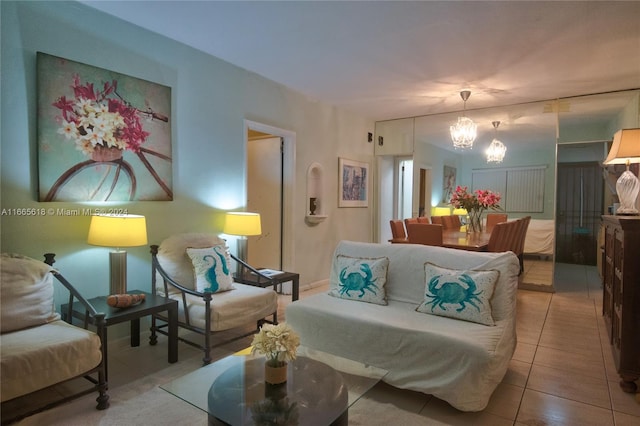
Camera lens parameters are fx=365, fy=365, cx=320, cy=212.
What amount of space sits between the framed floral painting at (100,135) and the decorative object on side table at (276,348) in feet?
6.47

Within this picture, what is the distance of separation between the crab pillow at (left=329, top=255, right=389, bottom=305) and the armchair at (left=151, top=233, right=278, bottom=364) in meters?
0.67

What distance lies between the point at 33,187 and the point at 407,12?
2943 mm

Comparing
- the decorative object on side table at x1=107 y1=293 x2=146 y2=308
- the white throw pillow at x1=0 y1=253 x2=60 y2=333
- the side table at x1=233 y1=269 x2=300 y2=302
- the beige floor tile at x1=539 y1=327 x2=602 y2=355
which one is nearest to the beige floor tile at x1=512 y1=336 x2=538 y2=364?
the beige floor tile at x1=539 y1=327 x2=602 y2=355

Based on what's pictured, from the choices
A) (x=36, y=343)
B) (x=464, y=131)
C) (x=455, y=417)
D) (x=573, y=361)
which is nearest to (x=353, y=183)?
(x=464, y=131)

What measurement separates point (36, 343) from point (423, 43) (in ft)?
11.6

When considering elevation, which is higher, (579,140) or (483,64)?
(483,64)

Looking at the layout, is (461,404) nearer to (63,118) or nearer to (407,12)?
(407,12)

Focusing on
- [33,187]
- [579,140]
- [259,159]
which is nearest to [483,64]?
[579,140]

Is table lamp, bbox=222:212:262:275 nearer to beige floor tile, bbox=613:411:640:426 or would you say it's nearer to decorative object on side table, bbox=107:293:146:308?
decorative object on side table, bbox=107:293:146:308

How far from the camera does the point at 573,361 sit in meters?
2.83

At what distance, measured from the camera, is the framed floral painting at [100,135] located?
2.54 m

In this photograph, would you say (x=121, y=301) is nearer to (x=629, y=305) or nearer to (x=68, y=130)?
(x=68, y=130)

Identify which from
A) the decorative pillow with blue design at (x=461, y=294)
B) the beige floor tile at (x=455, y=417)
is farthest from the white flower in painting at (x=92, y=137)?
the beige floor tile at (x=455, y=417)

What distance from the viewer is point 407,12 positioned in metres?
2.75
